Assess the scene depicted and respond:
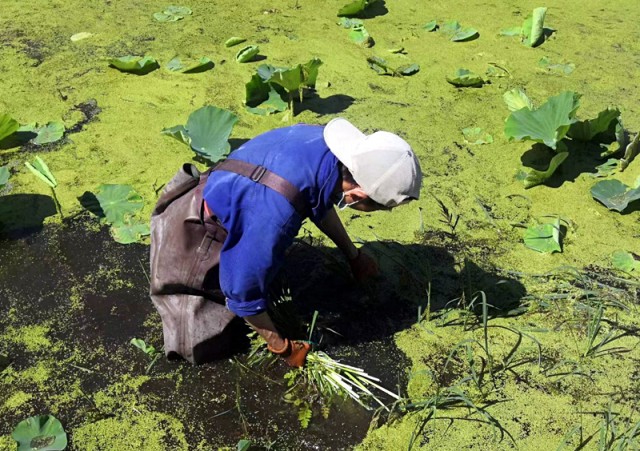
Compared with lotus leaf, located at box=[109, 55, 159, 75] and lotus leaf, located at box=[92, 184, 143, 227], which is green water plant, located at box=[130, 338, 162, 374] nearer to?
lotus leaf, located at box=[92, 184, 143, 227]

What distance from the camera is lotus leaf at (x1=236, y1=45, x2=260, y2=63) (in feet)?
12.1

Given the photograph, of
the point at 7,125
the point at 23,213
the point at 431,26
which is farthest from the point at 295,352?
the point at 431,26

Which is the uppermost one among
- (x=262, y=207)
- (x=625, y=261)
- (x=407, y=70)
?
(x=262, y=207)

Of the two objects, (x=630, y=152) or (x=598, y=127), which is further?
(x=598, y=127)

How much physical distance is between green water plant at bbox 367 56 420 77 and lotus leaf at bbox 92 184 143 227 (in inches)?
62.3

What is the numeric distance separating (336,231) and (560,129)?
126 cm

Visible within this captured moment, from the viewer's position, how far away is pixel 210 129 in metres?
3.05

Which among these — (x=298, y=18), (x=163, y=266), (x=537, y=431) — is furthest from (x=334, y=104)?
(x=537, y=431)

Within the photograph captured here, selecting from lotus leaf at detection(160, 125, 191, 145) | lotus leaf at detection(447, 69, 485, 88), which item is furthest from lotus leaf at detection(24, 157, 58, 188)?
lotus leaf at detection(447, 69, 485, 88)

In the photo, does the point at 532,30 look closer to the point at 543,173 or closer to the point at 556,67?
the point at 556,67

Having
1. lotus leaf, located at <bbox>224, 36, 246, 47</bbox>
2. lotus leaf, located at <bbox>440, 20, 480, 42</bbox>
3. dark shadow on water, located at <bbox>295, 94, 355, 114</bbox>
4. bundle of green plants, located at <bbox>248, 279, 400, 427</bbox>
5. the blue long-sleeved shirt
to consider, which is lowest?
bundle of green plants, located at <bbox>248, 279, 400, 427</bbox>

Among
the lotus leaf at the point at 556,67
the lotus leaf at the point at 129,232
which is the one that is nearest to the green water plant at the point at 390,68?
the lotus leaf at the point at 556,67

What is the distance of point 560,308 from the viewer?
252 centimetres

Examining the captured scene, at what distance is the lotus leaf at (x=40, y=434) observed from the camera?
197 cm
